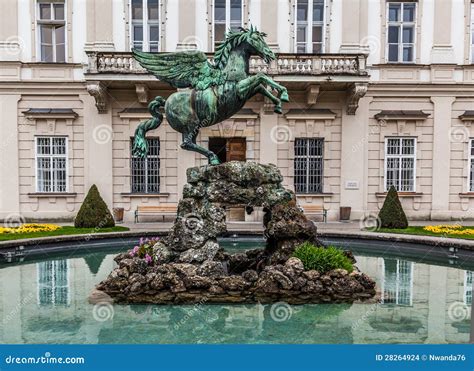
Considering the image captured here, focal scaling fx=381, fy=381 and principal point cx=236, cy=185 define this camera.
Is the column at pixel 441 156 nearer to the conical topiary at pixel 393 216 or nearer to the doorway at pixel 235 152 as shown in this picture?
the conical topiary at pixel 393 216

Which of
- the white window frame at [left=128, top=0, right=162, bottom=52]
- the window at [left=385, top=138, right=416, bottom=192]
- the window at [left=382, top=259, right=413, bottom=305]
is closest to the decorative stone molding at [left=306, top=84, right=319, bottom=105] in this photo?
the window at [left=385, top=138, right=416, bottom=192]

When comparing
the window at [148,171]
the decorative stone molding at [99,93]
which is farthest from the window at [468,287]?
the decorative stone molding at [99,93]

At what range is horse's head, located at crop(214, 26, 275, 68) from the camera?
7.15 m

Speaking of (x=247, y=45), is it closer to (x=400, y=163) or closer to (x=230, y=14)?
(x=230, y=14)

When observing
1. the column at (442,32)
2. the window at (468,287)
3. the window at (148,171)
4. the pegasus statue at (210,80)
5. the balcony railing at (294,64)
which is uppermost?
the column at (442,32)

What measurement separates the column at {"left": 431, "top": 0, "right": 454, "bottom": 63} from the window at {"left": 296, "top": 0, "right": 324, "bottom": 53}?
515cm

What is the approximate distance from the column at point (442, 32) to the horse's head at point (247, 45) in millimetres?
13677

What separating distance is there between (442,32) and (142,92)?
45.6 feet

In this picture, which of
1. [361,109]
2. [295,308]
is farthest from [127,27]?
[295,308]

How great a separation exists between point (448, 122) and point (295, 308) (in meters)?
15.6

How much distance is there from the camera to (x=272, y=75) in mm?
16219

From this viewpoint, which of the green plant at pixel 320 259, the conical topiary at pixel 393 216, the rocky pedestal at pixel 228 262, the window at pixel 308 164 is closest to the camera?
the rocky pedestal at pixel 228 262

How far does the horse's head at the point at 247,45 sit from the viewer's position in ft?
23.5

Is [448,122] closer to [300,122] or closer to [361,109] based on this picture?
[361,109]
